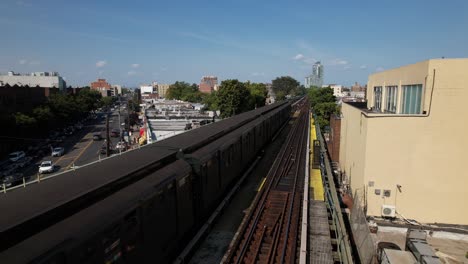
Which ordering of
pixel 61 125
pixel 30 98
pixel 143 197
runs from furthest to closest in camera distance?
1. pixel 61 125
2. pixel 30 98
3. pixel 143 197

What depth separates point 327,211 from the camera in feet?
49.3

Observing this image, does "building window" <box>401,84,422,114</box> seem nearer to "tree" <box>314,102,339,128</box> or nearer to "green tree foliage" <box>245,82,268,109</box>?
"tree" <box>314,102,339,128</box>

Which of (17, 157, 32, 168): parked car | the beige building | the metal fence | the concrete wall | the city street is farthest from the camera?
the concrete wall

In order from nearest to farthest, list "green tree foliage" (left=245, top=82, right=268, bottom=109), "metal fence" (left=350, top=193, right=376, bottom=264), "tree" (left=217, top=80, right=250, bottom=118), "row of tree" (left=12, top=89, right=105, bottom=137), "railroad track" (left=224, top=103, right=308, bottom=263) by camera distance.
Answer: "metal fence" (left=350, top=193, right=376, bottom=264)
"railroad track" (left=224, top=103, right=308, bottom=263)
"row of tree" (left=12, top=89, right=105, bottom=137)
"tree" (left=217, top=80, right=250, bottom=118)
"green tree foliage" (left=245, top=82, right=268, bottom=109)

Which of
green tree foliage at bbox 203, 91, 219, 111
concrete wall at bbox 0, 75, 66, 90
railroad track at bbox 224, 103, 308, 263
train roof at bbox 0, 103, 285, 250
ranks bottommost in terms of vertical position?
railroad track at bbox 224, 103, 308, 263

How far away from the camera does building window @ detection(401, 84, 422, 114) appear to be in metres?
14.2

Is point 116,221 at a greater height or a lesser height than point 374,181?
greater

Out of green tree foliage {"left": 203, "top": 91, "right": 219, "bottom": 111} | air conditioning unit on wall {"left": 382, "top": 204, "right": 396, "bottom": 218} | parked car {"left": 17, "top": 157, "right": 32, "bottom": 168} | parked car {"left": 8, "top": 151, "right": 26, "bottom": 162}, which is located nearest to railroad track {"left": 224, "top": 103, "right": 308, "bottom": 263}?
air conditioning unit on wall {"left": 382, "top": 204, "right": 396, "bottom": 218}

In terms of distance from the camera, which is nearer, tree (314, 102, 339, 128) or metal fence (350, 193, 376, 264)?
metal fence (350, 193, 376, 264)

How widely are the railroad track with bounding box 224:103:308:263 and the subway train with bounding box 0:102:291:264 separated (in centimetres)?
186

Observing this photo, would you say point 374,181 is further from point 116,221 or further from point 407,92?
point 116,221

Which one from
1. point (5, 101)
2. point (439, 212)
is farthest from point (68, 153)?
point (439, 212)

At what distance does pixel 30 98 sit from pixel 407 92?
55.9m

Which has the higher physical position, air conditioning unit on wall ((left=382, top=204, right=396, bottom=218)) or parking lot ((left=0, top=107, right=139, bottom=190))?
air conditioning unit on wall ((left=382, top=204, right=396, bottom=218))
